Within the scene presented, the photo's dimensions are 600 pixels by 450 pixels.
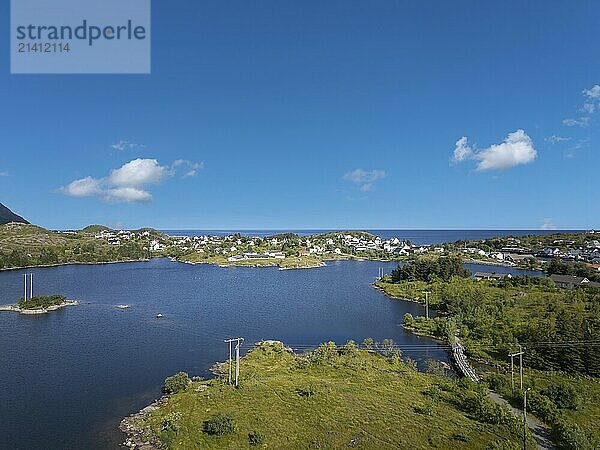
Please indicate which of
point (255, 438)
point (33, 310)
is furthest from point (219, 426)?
point (33, 310)

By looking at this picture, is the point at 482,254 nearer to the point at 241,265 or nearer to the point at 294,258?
the point at 294,258

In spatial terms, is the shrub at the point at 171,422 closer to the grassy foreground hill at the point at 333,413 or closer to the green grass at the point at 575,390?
the grassy foreground hill at the point at 333,413

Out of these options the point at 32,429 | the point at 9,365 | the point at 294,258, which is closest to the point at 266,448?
the point at 32,429

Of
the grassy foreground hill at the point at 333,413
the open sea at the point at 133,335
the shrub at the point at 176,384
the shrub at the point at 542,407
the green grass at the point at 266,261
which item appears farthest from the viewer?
the green grass at the point at 266,261

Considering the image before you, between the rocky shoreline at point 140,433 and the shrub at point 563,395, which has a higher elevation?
the shrub at point 563,395

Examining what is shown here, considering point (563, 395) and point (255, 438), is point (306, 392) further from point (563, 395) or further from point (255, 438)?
point (563, 395)

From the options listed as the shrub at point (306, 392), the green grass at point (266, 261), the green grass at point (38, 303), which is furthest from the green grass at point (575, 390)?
the green grass at point (266, 261)

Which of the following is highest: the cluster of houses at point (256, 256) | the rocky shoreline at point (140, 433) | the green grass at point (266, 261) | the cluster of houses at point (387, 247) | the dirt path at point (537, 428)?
the cluster of houses at point (387, 247)

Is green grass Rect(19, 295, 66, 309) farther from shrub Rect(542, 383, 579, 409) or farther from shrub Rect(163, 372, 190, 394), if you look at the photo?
shrub Rect(542, 383, 579, 409)
